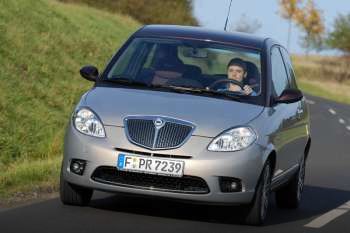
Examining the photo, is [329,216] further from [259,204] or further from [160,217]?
[160,217]

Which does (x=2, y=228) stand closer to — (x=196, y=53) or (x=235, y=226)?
(x=235, y=226)

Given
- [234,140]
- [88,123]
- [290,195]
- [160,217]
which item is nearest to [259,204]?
[234,140]

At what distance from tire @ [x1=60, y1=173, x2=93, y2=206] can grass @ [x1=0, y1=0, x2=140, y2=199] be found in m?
0.87

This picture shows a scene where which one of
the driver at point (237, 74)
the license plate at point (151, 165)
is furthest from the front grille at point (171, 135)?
the driver at point (237, 74)

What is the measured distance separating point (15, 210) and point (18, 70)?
1703cm

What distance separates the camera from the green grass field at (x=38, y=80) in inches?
481

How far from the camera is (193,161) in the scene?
8.50 m

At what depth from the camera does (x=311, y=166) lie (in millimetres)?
16094

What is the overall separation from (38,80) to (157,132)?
17.9 metres

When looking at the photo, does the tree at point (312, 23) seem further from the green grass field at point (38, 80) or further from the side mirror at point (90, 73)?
the side mirror at point (90, 73)

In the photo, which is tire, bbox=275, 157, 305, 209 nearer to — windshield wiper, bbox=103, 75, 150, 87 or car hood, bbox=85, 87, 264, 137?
car hood, bbox=85, 87, 264, 137

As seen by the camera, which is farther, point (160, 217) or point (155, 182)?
point (160, 217)

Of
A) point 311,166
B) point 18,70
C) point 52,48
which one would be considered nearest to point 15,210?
point 311,166

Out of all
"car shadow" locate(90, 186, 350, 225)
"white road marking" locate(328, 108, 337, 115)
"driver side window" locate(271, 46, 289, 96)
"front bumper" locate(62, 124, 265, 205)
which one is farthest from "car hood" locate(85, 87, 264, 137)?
"white road marking" locate(328, 108, 337, 115)
